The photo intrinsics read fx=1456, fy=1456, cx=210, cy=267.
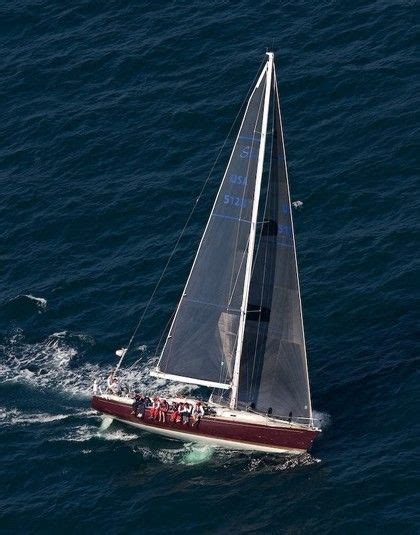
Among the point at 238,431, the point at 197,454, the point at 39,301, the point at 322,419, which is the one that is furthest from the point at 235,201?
the point at 39,301

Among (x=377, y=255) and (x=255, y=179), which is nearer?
(x=255, y=179)

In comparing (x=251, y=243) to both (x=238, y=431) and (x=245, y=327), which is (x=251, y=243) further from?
(x=238, y=431)

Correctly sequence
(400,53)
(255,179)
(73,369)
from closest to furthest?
(255,179) < (73,369) < (400,53)

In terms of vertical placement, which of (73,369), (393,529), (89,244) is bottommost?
(393,529)

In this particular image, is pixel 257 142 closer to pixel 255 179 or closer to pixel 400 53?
pixel 255 179

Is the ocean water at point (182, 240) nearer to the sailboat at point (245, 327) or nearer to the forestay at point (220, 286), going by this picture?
the sailboat at point (245, 327)

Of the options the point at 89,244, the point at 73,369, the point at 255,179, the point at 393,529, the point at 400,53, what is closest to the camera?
the point at 393,529

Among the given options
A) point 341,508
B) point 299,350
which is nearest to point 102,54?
point 299,350
